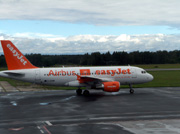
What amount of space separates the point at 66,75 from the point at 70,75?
0.51 metres

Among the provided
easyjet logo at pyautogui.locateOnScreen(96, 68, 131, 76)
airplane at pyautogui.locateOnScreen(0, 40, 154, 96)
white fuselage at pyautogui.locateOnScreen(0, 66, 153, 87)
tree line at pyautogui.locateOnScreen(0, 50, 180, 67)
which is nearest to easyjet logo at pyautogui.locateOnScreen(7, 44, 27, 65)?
airplane at pyautogui.locateOnScreen(0, 40, 154, 96)

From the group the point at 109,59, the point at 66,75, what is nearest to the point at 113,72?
the point at 66,75

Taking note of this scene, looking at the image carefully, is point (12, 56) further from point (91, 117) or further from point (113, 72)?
point (91, 117)

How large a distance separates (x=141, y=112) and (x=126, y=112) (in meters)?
1.23

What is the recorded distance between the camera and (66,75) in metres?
30.9

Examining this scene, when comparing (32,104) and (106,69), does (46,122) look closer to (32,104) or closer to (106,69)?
(32,104)

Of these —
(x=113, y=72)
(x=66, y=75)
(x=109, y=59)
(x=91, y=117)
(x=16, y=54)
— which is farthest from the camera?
(x=109, y=59)

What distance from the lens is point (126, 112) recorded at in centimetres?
1995

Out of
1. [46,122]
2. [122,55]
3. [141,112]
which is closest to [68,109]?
[46,122]

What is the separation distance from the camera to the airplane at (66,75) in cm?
2986

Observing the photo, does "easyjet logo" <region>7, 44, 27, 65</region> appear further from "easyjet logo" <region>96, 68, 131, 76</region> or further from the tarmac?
"easyjet logo" <region>96, 68, 131, 76</region>

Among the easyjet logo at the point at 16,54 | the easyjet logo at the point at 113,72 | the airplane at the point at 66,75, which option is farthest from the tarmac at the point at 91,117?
the easyjet logo at the point at 113,72

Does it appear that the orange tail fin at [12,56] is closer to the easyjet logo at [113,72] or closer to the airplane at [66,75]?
the airplane at [66,75]

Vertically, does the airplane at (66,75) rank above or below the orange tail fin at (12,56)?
below
